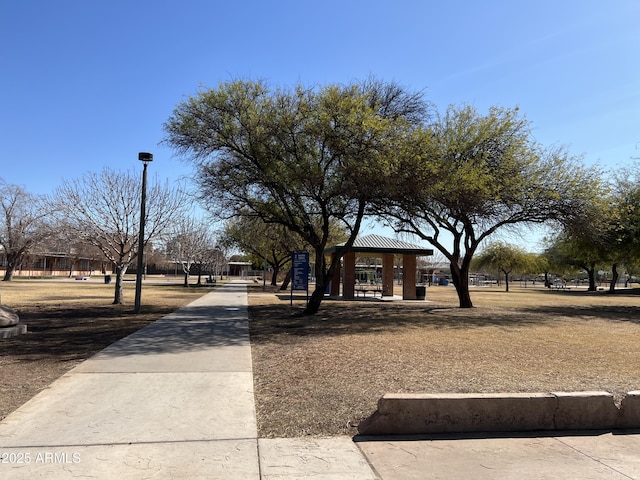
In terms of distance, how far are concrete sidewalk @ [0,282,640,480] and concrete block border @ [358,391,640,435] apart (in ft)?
0.58

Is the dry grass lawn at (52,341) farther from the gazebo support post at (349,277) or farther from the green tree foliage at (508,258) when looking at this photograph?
the green tree foliage at (508,258)

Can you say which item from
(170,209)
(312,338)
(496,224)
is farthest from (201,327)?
(496,224)

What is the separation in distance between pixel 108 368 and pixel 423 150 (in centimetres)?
976

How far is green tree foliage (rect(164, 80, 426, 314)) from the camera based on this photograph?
13.5 m

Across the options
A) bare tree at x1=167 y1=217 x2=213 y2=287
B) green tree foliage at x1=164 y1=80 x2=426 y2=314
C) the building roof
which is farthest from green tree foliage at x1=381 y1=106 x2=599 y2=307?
bare tree at x1=167 y1=217 x2=213 y2=287

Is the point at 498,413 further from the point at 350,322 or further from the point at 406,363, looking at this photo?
the point at 350,322

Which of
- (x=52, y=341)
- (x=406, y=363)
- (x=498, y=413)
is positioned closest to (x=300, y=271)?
(x=52, y=341)

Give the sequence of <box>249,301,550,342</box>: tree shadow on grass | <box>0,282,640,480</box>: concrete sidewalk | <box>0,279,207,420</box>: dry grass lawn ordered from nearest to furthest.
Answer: <box>0,282,640,480</box>: concrete sidewalk → <box>0,279,207,420</box>: dry grass lawn → <box>249,301,550,342</box>: tree shadow on grass

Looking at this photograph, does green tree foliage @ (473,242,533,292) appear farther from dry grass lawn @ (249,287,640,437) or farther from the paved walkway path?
the paved walkway path

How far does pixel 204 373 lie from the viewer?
7680 mm

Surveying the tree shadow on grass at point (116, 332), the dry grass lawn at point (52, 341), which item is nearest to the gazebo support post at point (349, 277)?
the tree shadow on grass at point (116, 332)

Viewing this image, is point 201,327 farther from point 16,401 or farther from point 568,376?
point 568,376

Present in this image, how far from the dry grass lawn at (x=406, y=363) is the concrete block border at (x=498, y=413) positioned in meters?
0.49

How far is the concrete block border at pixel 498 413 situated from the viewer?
5.07 meters
